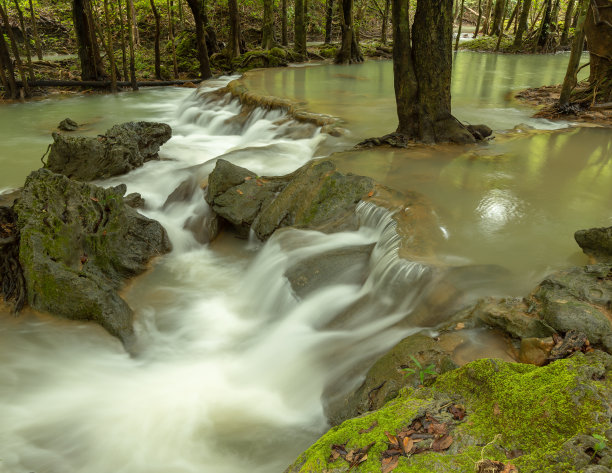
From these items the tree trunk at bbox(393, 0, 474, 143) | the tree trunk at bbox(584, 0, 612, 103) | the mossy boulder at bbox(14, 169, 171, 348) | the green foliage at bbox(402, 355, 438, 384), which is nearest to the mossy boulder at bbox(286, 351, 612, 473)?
the green foliage at bbox(402, 355, 438, 384)

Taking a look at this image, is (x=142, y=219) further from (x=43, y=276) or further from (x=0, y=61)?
(x=0, y=61)

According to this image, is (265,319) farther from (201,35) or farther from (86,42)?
(86,42)

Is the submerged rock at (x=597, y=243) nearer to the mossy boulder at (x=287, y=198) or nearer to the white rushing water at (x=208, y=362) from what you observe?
the white rushing water at (x=208, y=362)

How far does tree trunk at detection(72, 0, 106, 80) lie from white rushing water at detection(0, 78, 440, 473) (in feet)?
41.3

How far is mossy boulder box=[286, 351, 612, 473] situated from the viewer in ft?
6.49

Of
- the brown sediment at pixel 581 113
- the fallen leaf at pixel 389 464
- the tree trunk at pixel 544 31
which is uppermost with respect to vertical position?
the tree trunk at pixel 544 31

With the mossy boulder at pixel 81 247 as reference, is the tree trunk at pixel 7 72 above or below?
above

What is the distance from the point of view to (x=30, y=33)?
984 inches

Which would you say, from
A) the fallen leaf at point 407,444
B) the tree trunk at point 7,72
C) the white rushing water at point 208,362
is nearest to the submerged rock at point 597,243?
the white rushing water at point 208,362

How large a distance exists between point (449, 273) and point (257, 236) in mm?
3194

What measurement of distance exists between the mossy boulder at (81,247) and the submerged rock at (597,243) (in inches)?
191

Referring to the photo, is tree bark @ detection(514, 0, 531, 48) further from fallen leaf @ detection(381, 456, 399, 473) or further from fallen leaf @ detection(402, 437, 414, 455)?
fallen leaf @ detection(381, 456, 399, 473)

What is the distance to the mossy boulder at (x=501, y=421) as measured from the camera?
1978 mm

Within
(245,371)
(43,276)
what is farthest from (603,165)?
(43,276)
